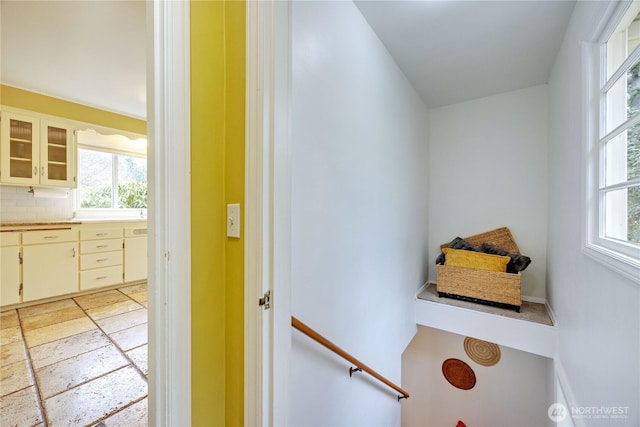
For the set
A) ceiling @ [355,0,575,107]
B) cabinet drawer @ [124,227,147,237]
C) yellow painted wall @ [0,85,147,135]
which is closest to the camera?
ceiling @ [355,0,575,107]

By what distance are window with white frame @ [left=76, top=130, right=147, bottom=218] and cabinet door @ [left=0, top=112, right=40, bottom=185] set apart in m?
0.49

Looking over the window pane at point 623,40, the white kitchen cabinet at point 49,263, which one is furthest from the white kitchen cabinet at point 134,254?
the window pane at point 623,40

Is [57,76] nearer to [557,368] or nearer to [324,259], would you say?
[324,259]

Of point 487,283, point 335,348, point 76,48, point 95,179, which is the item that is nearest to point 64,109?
point 95,179

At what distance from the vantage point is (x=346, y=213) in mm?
1541

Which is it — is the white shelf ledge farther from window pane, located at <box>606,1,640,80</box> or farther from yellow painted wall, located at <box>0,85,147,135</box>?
yellow painted wall, located at <box>0,85,147,135</box>

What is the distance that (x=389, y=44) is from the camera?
208 cm

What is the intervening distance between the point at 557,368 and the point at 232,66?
303 cm

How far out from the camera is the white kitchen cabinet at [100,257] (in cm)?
303

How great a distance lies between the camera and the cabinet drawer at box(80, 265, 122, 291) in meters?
3.02

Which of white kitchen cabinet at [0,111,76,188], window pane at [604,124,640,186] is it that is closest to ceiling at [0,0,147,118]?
white kitchen cabinet at [0,111,76,188]

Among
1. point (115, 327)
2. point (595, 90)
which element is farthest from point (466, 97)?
point (115, 327)

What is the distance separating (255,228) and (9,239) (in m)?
3.29

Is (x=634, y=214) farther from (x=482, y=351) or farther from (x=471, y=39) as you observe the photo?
(x=482, y=351)
